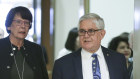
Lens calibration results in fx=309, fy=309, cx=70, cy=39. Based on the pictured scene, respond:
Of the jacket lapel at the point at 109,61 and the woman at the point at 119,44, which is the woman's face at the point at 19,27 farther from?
the woman at the point at 119,44

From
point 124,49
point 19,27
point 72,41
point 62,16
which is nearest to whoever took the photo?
point 19,27

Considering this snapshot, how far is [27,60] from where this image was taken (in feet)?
9.76

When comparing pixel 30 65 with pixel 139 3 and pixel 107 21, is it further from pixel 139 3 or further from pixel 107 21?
pixel 107 21

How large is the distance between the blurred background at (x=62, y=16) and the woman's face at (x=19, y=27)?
55.2 inches

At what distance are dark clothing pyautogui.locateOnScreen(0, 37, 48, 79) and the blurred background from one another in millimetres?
1284

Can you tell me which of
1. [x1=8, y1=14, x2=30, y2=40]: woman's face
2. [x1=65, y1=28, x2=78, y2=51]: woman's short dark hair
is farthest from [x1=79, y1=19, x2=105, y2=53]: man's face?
[x1=65, y1=28, x2=78, y2=51]: woman's short dark hair

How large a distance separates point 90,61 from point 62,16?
11.6 feet

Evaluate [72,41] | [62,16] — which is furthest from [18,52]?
[62,16]

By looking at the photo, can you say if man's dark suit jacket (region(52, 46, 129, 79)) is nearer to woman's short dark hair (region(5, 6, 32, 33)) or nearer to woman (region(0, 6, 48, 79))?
woman (region(0, 6, 48, 79))

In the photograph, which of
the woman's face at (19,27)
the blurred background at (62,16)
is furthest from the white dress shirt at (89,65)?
the blurred background at (62,16)

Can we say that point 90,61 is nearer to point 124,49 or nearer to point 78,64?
point 78,64

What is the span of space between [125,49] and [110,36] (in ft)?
1.34

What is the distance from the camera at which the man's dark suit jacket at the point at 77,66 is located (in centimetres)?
244

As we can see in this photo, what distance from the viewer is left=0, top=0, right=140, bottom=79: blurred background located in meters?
4.09
